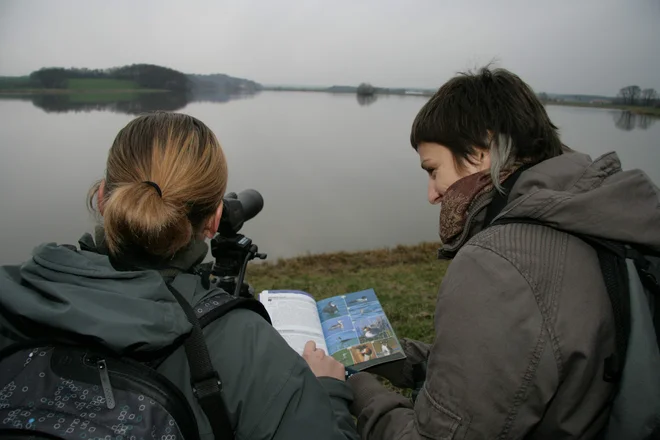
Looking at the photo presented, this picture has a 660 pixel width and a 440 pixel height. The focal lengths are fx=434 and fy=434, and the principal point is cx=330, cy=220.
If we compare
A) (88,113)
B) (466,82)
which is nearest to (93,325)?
(466,82)

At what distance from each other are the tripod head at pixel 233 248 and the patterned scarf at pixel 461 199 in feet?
2.64

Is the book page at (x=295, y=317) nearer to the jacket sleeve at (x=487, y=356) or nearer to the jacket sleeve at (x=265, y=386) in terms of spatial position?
the jacket sleeve at (x=265, y=386)

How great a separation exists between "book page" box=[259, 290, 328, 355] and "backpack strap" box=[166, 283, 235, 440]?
69cm

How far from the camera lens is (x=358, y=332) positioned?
1663mm

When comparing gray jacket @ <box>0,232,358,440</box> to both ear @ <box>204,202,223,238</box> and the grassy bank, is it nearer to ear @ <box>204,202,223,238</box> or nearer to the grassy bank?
ear @ <box>204,202,223,238</box>

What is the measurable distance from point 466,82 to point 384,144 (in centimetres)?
2504

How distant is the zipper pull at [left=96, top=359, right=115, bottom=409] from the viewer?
2.52 feet

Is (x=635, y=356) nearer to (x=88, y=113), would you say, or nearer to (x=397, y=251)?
(x=397, y=251)

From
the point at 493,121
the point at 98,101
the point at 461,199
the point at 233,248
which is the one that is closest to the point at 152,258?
the point at 233,248

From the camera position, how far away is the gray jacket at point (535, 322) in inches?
34.0

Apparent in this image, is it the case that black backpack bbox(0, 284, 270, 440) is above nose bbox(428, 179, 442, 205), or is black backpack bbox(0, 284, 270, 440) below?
below

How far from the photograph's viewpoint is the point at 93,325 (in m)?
0.76

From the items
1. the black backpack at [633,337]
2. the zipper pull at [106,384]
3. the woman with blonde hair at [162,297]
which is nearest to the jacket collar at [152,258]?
the woman with blonde hair at [162,297]

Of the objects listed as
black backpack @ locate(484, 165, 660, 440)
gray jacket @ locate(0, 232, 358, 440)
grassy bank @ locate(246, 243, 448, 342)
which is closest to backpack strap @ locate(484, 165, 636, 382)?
black backpack @ locate(484, 165, 660, 440)
